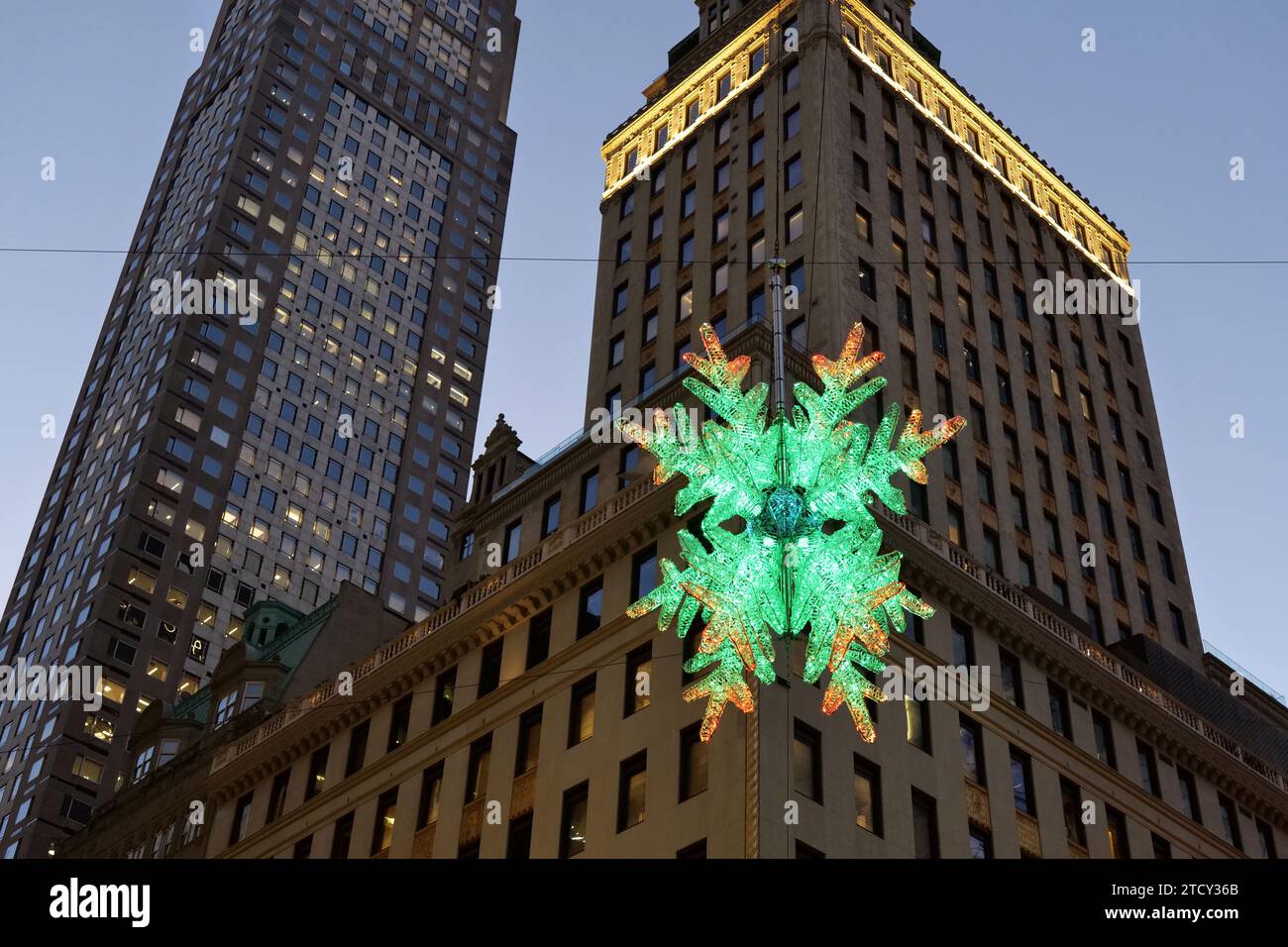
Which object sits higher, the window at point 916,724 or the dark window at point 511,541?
the dark window at point 511,541

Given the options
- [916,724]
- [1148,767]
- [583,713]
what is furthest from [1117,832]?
[583,713]

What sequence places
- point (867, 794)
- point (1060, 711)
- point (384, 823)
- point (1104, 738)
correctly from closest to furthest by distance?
point (867, 794) < point (384, 823) < point (1060, 711) < point (1104, 738)

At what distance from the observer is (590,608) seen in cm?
4969

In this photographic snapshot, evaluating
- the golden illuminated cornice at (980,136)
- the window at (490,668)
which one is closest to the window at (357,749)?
the window at (490,668)

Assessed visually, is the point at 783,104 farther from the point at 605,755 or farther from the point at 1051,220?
the point at 605,755

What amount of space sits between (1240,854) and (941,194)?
31.3 m

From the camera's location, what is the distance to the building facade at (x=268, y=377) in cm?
10294

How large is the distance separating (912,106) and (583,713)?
3826 cm

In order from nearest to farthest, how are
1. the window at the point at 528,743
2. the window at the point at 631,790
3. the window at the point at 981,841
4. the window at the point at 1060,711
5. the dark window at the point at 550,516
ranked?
the window at the point at 631,790 → the window at the point at 981,841 → the window at the point at 528,743 → the window at the point at 1060,711 → the dark window at the point at 550,516

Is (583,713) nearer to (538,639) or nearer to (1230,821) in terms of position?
(538,639)

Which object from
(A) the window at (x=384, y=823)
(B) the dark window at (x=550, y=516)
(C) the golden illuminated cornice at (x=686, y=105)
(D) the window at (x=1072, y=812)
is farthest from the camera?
(C) the golden illuminated cornice at (x=686, y=105)

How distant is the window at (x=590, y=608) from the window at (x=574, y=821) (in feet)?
18.5

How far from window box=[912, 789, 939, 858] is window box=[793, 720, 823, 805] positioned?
3.71 m

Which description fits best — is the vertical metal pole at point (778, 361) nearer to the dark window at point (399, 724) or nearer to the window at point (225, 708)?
the dark window at point (399, 724)
